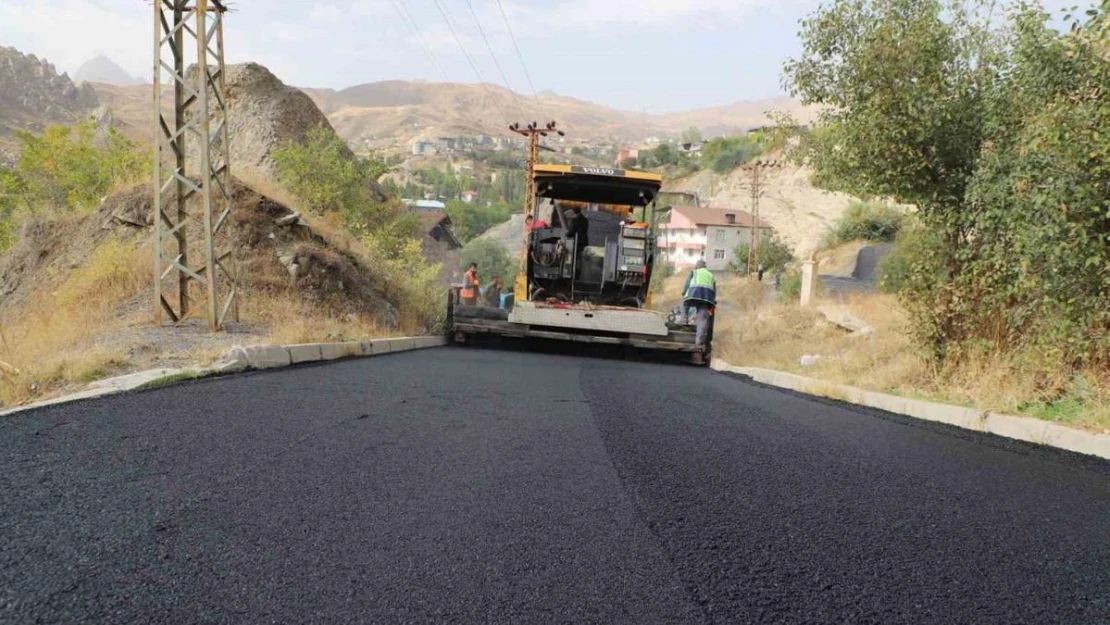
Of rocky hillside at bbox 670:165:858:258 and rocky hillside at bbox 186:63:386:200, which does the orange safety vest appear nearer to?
rocky hillside at bbox 186:63:386:200

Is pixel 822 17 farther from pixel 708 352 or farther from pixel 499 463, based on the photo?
pixel 499 463

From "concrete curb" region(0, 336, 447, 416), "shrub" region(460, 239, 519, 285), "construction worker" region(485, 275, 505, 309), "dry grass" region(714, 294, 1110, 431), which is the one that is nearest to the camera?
"concrete curb" region(0, 336, 447, 416)

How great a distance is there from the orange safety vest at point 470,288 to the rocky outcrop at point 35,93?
92.2 m

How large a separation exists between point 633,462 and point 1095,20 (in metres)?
5.13

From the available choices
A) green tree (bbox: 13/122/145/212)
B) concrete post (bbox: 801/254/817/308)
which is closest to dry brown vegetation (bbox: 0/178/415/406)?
green tree (bbox: 13/122/145/212)

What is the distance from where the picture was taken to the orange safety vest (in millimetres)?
18094

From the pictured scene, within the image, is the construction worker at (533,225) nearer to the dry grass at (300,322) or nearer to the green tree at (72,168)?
the dry grass at (300,322)

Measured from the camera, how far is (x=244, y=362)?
805 cm

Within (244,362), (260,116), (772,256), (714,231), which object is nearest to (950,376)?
(244,362)

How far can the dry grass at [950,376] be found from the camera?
6.74 metres

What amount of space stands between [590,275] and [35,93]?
122 metres

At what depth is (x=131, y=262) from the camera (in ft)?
42.5

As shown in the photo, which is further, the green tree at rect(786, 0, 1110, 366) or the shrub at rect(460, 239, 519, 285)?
the shrub at rect(460, 239, 519, 285)

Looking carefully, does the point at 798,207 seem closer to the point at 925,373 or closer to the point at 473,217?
the point at 473,217
